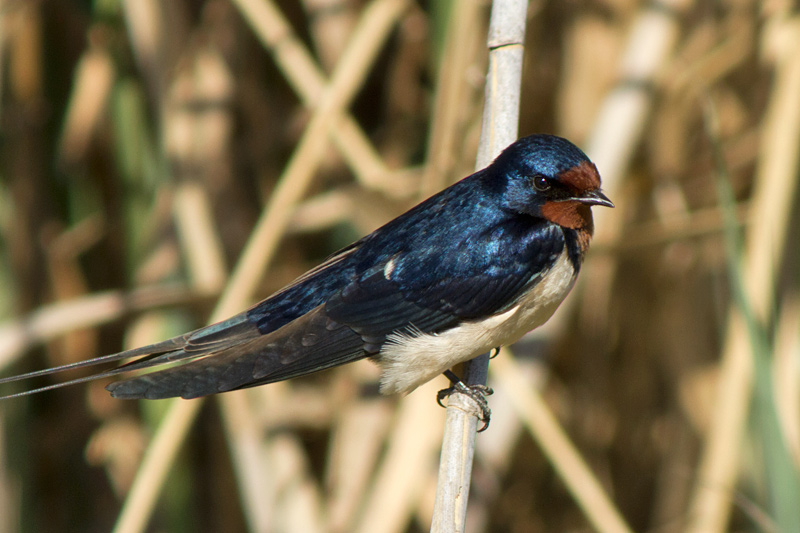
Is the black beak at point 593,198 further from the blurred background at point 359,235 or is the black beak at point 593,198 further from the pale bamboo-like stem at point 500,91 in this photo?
the blurred background at point 359,235

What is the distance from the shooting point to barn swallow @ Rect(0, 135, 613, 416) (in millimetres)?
1277

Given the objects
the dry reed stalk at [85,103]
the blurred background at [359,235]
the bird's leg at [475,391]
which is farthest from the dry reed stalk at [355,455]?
the dry reed stalk at [85,103]

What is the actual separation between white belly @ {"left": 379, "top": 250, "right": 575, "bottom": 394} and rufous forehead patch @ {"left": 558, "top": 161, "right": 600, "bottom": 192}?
0.12 metres

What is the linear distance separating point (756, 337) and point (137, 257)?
4.71 feet

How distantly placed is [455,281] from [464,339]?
102mm

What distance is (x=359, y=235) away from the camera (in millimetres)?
1896

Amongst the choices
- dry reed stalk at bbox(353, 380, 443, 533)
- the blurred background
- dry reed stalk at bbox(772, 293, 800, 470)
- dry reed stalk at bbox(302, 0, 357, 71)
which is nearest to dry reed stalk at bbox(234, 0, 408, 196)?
the blurred background

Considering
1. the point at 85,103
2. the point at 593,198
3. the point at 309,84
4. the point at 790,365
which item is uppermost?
the point at 85,103

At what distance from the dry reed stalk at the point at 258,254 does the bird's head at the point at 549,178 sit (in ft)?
1.71

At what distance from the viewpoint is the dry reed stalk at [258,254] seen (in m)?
1.52

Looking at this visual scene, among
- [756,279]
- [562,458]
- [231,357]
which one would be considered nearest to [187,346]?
[231,357]

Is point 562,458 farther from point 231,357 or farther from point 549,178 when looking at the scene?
point 231,357

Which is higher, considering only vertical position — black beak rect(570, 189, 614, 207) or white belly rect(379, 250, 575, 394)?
black beak rect(570, 189, 614, 207)

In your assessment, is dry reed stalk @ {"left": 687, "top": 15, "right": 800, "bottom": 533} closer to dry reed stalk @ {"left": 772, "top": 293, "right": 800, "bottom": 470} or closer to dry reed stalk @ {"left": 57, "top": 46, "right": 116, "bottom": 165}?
dry reed stalk @ {"left": 772, "top": 293, "right": 800, "bottom": 470}
